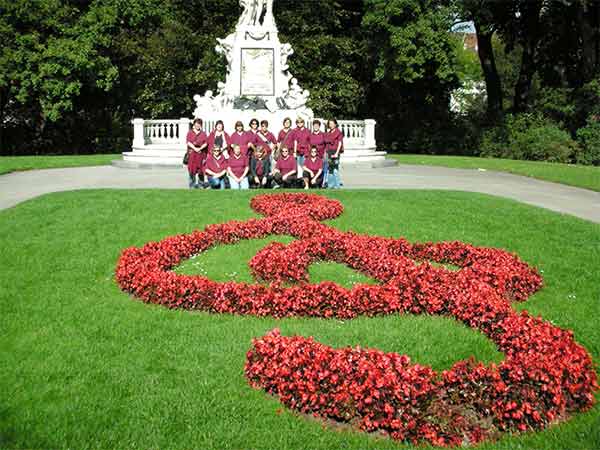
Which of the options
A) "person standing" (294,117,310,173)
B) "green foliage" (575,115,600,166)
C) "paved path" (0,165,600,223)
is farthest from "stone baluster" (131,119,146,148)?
"green foliage" (575,115,600,166)

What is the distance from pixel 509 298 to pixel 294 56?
97.0 feet

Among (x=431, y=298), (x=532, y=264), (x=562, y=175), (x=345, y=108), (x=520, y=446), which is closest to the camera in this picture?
(x=520, y=446)

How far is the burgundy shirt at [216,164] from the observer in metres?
15.0

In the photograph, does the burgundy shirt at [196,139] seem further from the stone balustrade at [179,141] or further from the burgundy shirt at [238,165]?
the stone balustrade at [179,141]

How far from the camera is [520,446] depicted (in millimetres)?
4086

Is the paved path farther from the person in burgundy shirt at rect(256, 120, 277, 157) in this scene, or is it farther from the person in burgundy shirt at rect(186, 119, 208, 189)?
the person in burgundy shirt at rect(256, 120, 277, 157)

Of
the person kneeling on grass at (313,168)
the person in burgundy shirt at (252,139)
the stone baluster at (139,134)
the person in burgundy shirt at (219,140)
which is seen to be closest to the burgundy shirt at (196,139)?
the person in burgundy shirt at (219,140)

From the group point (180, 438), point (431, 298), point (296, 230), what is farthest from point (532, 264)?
point (180, 438)

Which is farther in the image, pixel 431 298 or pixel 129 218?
pixel 129 218

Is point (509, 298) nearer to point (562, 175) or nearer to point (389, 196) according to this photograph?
point (389, 196)


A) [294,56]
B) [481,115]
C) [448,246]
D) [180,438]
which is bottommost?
[180,438]

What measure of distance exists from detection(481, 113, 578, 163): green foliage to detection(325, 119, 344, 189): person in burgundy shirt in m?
17.2

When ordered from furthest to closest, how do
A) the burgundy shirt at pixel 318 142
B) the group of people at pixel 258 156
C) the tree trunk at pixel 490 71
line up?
the tree trunk at pixel 490 71 → the burgundy shirt at pixel 318 142 → the group of people at pixel 258 156

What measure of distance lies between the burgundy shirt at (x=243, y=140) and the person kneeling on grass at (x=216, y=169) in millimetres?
449
